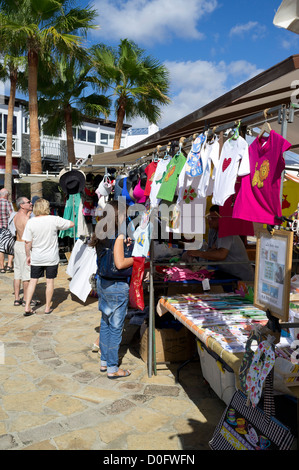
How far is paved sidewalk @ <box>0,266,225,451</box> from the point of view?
3.17 m

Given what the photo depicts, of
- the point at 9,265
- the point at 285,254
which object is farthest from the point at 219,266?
the point at 9,265

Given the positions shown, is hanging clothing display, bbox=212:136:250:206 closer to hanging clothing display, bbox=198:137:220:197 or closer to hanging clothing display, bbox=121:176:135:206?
hanging clothing display, bbox=198:137:220:197

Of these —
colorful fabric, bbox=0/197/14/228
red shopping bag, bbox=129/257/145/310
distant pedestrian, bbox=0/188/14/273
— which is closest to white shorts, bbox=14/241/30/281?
distant pedestrian, bbox=0/188/14/273

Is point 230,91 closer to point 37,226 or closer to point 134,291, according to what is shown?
point 134,291

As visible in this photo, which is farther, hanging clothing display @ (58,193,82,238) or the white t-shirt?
hanging clothing display @ (58,193,82,238)

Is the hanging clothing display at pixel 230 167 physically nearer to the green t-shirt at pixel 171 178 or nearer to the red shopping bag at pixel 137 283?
the green t-shirt at pixel 171 178

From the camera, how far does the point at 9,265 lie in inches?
409

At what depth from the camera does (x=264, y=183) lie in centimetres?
271

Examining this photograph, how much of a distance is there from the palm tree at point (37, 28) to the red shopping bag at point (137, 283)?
9.53 metres

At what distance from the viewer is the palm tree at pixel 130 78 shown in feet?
49.6

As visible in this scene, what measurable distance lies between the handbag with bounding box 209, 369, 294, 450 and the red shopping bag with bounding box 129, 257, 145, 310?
1.86m

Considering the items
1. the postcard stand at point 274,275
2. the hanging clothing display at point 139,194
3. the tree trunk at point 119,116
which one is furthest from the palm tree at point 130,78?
the postcard stand at point 274,275

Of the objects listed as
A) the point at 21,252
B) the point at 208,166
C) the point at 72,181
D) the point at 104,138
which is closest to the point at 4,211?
the point at 72,181

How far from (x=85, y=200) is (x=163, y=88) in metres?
8.79
